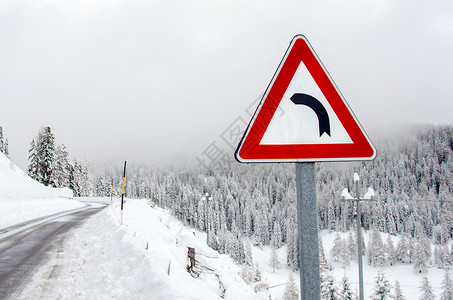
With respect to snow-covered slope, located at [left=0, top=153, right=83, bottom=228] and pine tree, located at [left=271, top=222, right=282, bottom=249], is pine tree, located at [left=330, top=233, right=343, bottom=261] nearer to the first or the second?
pine tree, located at [left=271, top=222, right=282, bottom=249]

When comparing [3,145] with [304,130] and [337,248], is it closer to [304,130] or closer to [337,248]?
[304,130]

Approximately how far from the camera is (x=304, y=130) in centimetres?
203

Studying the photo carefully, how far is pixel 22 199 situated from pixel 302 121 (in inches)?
1520

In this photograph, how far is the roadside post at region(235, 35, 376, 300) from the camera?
196cm

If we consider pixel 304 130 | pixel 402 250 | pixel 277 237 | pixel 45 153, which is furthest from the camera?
pixel 277 237

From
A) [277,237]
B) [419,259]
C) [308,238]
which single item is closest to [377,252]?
[419,259]

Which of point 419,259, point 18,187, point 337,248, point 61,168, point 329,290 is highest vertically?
point 61,168

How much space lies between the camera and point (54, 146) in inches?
2019

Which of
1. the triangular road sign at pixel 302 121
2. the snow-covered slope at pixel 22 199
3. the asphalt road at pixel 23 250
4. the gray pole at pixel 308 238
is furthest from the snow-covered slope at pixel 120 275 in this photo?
the snow-covered slope at pixel 22 199

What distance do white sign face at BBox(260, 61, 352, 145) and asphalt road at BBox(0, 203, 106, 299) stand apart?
7468 mm

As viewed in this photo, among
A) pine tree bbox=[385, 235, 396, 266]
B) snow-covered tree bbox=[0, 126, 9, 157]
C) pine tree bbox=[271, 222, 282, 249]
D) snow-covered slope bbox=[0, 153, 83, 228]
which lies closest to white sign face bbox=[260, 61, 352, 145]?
snow-covered slope bbox=[0, 153, 83, 228]

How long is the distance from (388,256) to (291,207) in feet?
185

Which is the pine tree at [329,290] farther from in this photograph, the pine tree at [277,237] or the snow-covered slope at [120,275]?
the pine tree at [277,237]

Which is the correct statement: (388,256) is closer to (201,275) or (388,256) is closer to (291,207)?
(291,207)
